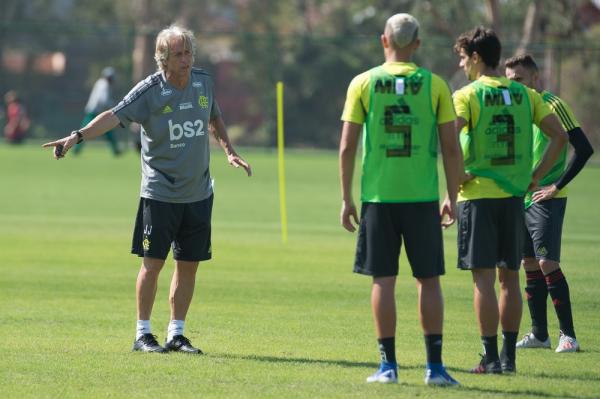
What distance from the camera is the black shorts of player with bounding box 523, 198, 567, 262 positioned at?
8.72 meters

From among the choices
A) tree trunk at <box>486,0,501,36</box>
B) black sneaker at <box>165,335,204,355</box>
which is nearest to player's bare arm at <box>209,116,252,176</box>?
black sneaker at <box>165,335,204,355</box>

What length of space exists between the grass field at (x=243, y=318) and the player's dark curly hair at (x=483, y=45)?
1980 mm

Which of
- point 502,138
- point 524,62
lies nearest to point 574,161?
point 524,62

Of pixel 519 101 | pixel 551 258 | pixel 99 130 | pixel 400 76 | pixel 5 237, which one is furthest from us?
pixel 5 237

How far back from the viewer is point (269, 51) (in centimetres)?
3881

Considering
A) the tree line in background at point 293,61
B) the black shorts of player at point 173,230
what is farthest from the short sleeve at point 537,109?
the tree line in background at point 293,61

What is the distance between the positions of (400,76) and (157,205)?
223cm

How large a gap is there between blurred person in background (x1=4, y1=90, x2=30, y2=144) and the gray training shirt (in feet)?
100

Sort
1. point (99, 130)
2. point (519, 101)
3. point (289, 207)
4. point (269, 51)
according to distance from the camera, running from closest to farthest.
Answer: point (519, 101) → point (99, 130) → point (289, 207) → point (269, 51)

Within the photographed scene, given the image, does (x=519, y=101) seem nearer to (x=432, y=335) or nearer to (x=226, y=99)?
(x=432, y=335)

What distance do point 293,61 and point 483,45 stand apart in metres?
34.1

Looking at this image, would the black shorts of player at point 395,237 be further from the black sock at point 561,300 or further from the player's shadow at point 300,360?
the black sock at point 561,300

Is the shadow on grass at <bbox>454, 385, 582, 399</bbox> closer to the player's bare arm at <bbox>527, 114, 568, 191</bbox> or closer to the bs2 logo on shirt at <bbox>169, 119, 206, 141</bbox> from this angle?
the player's bare arm at <bbox>527, 114, 568, 191</bbox>

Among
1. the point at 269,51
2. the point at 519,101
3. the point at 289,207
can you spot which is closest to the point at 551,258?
the point at 519,101
